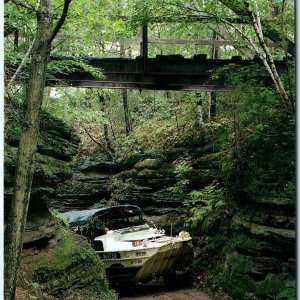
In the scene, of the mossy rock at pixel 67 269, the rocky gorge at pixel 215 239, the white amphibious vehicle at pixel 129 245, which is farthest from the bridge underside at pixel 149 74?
the mossy rock at pixel 67 269

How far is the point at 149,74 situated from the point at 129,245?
3.67 meters

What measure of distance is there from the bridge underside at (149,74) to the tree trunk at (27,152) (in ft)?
13.0

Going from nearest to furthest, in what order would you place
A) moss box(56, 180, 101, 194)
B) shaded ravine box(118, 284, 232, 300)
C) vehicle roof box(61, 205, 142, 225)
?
shaded ravine box(118, 284, 232, 300) → vehicle roof box(61, 205, 142, 225) → moss box(56, 180, 101, 194)

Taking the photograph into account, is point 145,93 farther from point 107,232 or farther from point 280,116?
point 280,116

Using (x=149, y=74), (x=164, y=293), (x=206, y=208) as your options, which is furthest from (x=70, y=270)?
(x=206, y=208)

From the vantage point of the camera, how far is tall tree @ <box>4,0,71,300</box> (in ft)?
16.9

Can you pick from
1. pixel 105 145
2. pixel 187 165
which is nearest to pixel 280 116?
pixel 187 165

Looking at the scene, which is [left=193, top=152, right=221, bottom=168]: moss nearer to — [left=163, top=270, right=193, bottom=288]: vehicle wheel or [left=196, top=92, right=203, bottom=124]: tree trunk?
[left=196, top=92, right=203, bottom=124]: tree trunk

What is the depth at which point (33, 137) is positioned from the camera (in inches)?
205

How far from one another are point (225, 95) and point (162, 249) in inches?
141

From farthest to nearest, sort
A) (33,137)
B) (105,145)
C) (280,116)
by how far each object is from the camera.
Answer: (105,145) < (280,116) < (33,137)

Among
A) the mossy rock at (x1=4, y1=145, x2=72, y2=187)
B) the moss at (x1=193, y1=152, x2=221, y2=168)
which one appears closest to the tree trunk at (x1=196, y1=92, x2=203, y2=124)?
the moss at (x1=193, y1=152, x2=221, y2=168)

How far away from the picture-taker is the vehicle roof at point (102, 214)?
10164 mm

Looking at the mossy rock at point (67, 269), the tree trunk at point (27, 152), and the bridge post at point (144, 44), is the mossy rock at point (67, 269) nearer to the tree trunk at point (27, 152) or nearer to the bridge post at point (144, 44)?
the tree trunk at point (27, 152)
